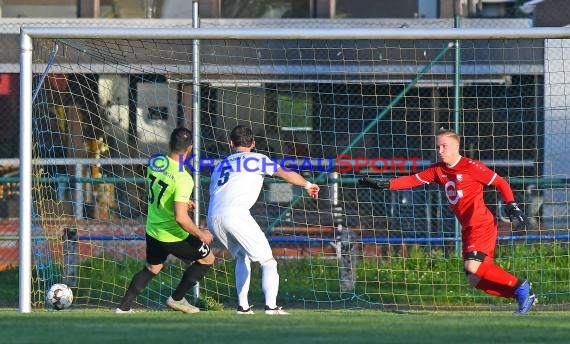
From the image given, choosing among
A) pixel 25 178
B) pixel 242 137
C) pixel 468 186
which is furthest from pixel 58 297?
pixel 468 186

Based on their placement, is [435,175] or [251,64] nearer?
[435,175]

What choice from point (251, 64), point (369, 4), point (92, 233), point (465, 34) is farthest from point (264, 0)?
point (465, 34)

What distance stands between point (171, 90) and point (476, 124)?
3946 millimetres

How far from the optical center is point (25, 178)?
10.7m

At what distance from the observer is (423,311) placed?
11797mm

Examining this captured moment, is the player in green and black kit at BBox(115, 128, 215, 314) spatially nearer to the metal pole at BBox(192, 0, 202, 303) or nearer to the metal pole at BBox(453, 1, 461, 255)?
the metal pole at BBox(192, 0, 202, 303)

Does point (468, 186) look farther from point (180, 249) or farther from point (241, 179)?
point (180, 249)

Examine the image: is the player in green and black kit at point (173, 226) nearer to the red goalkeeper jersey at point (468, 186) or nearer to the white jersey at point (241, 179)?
the white jersey at point (241, 179)

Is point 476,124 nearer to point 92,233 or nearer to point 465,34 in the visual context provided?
point 465,34

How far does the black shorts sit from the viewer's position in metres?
10.5

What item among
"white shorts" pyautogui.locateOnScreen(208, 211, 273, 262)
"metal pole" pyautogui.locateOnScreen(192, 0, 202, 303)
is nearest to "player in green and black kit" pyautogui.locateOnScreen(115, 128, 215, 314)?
"white shorts" pyautogui.locateOnScreen(208, 211, 273, 262)

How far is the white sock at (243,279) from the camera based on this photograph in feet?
33.7

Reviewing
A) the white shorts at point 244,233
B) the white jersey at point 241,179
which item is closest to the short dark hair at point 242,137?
the white jersey at point 241,179

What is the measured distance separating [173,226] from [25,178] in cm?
146
